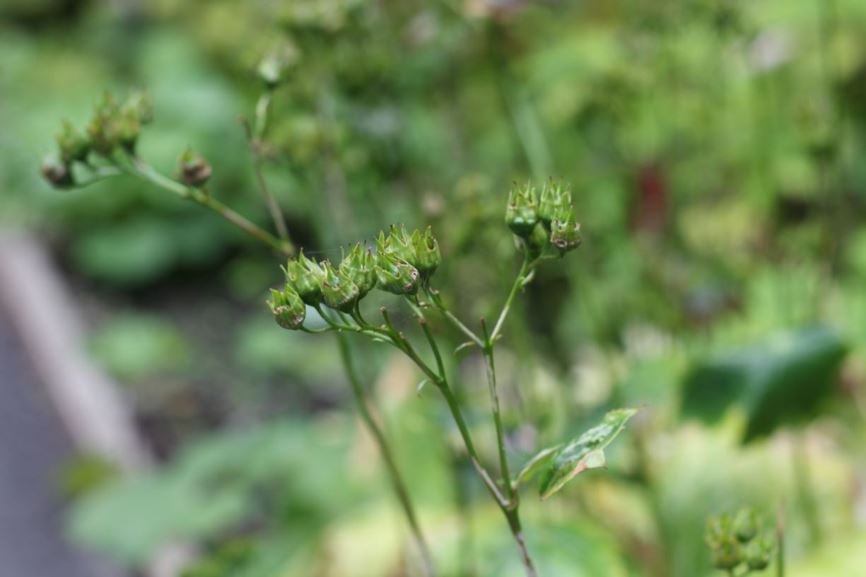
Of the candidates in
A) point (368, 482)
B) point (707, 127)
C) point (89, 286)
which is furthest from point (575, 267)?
point (89, 286)

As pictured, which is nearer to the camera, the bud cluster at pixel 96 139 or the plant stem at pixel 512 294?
the plant stem at pixel 512 294

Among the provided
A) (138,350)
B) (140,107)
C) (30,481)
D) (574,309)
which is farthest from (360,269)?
(30,481)

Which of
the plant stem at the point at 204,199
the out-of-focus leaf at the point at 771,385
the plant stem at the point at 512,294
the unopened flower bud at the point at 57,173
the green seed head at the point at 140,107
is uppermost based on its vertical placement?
the green seed head at the point at 140,107

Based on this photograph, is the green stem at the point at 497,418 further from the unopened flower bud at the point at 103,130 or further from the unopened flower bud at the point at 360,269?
the unopened flower bud at the point at 103,130

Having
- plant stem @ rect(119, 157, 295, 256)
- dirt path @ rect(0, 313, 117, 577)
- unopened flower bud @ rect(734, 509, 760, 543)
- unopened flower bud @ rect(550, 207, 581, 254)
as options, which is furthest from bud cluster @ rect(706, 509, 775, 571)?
dirt path @ rect(0, 313, 117, 577)

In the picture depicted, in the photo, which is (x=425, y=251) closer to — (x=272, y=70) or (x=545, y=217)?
(x=545, y=217)

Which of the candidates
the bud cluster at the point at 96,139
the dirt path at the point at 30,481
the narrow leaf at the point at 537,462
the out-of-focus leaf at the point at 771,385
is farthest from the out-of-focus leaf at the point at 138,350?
the narrow leaf at the point at 537,462

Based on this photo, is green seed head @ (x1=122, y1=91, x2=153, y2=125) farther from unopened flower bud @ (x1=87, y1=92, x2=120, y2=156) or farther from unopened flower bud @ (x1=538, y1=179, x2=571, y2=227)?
unopened flower bud @ (x1=538, y1=179, x2=571, y2=227)
